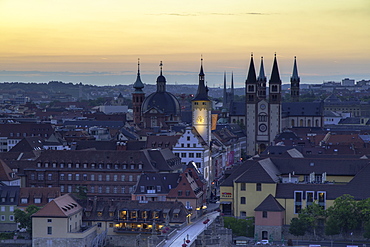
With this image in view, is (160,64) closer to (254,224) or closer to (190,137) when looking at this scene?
(190,137)

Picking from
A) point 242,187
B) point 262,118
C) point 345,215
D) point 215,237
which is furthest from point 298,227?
point 262,118

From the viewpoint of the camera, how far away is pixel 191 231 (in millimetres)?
87812

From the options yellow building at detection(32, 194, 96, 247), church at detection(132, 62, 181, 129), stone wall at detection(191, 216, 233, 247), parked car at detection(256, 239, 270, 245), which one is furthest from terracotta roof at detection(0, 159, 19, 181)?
church at detection(132, 62, 181, 129)

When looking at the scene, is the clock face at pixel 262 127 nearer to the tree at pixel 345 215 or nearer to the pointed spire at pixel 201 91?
the pointed spire at pixel 201 91

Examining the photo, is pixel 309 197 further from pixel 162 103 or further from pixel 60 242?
pixel 162 103

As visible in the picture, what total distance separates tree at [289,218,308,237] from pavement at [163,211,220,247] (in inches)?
321

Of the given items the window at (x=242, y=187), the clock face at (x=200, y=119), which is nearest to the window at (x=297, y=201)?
the window at (x=242, y=187)

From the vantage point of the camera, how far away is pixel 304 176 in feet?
325

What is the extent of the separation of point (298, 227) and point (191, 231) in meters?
9.87

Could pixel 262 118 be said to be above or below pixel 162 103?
below

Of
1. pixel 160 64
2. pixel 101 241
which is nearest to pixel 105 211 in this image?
pixel 101 241

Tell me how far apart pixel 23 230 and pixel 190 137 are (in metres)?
38.1

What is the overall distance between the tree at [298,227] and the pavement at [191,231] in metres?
8.16

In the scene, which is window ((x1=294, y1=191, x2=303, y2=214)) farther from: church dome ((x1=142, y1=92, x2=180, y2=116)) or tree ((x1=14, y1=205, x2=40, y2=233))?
church dome ((x1=142, y1=92, x2=180, y2=116))
